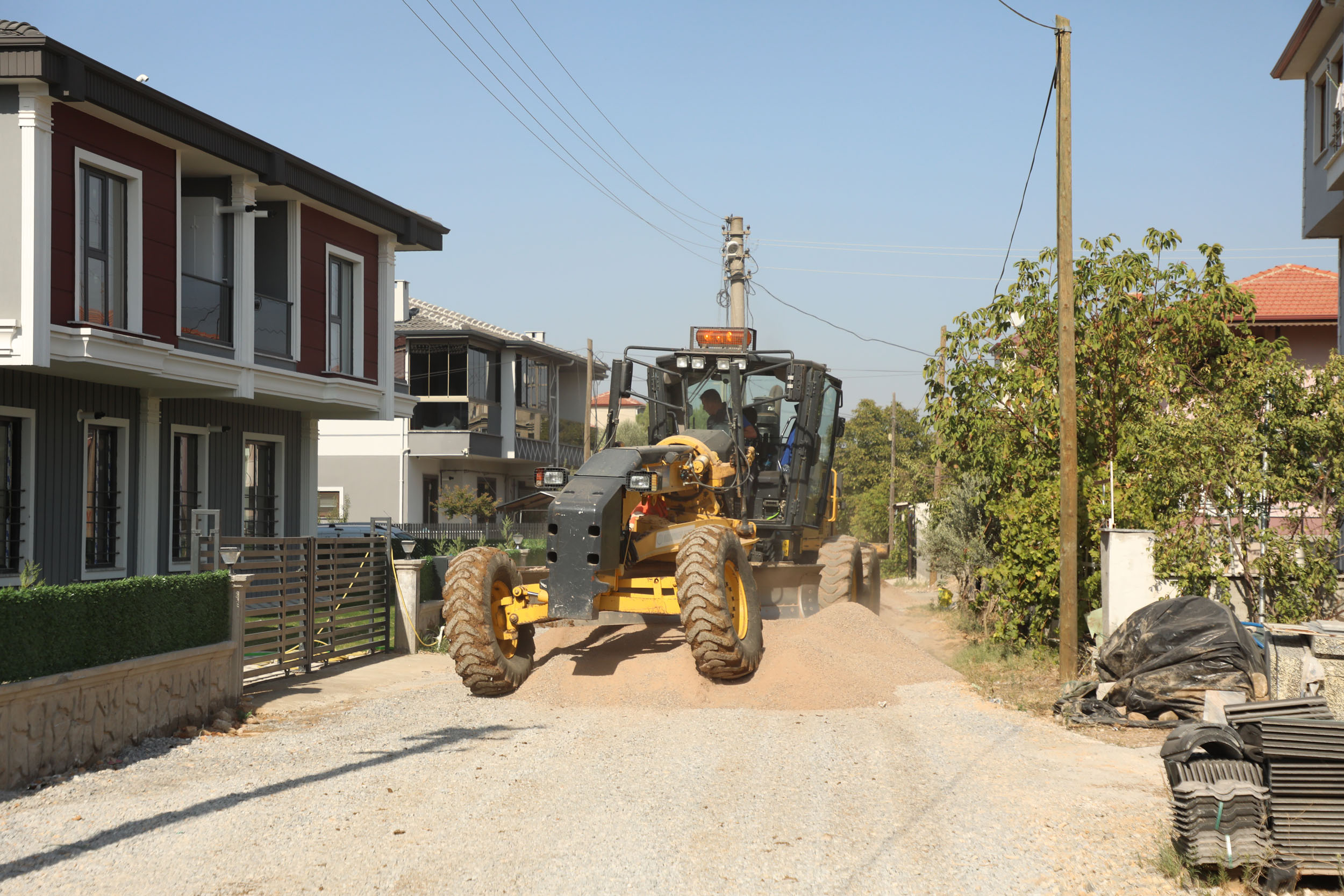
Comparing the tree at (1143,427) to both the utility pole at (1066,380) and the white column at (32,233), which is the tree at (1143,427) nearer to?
the utility pole at (1066,380)

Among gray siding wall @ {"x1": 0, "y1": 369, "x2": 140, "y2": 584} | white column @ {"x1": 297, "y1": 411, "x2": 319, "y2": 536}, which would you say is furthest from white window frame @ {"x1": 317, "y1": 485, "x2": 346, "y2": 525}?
gray siding wall @ {"x1": 0, "y1": 369, "x2": 140, "y2": 584}

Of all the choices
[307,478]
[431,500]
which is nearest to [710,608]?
[307,478]

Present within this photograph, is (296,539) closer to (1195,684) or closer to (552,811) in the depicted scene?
(552,811)

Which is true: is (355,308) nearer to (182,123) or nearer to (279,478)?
(279,478)

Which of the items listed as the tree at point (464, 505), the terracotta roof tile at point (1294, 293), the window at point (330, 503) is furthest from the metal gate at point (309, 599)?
the window at point (330, 503)

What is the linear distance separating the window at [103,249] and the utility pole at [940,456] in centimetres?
1009

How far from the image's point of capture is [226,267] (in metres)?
16.7

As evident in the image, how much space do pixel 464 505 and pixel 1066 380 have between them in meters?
25.5

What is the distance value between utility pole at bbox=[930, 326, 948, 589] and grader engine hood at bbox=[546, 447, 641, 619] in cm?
590

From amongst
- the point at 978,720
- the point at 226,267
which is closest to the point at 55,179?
the point at 226,267

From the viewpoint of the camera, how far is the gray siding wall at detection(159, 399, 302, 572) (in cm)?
1636

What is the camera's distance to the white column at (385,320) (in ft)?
66.1

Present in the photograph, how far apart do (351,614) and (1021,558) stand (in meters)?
8.11

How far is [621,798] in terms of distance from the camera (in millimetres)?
7707
